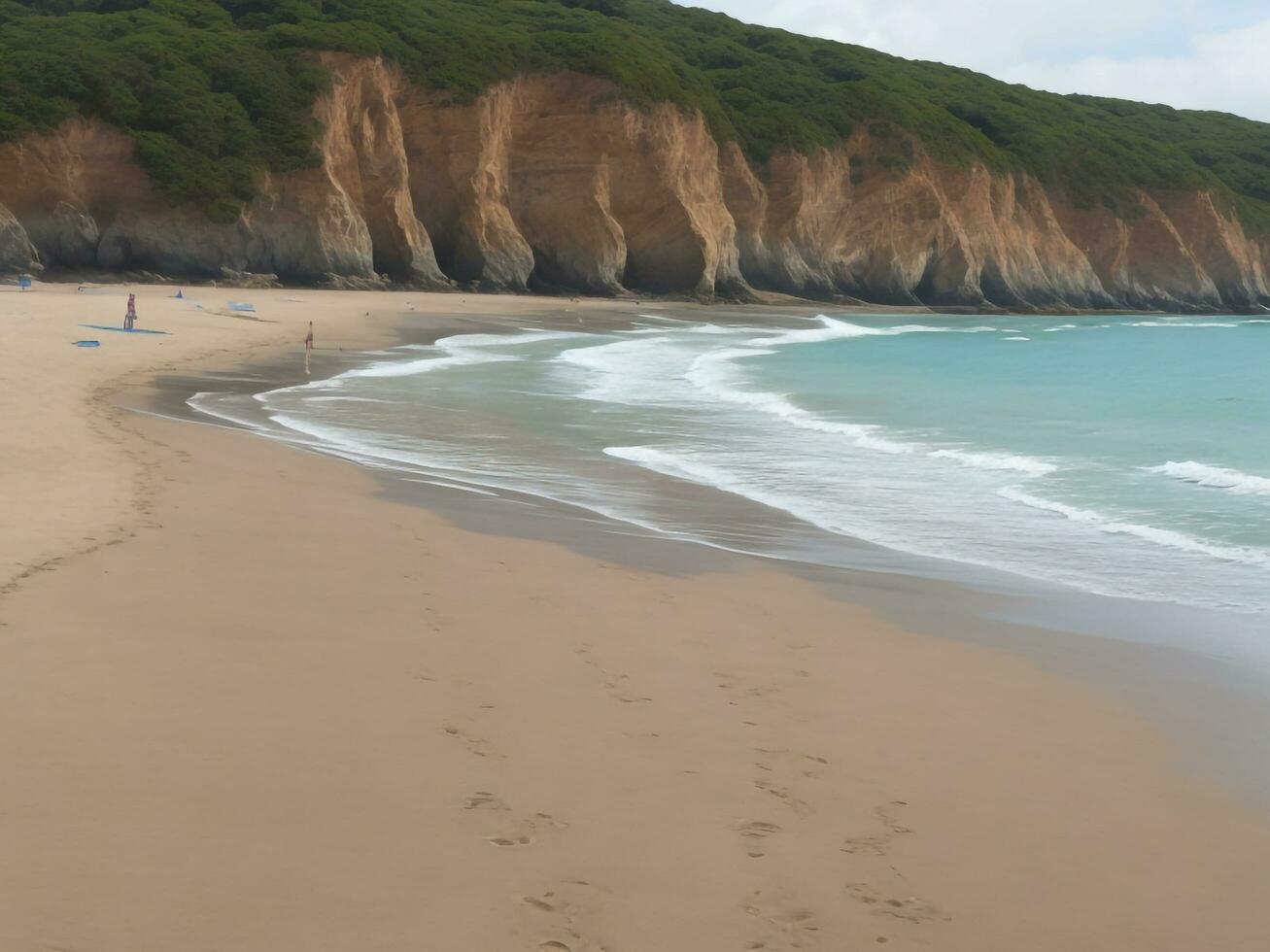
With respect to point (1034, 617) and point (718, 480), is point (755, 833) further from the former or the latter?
point (718, 480)

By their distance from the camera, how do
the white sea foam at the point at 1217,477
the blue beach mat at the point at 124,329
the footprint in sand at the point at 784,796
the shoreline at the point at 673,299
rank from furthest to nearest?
the shoreline at the point at 673,299 < the blue beach mat at the point at 124,329 < the white sea foam at the point at 1217,477 < the footprint in sand at the point at 784,796

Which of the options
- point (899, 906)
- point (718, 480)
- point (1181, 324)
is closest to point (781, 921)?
point (899, 906)

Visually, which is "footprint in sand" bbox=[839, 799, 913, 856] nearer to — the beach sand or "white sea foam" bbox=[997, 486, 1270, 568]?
the beach sand

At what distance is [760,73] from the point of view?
8088 centimetres

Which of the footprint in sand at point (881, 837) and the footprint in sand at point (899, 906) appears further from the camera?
the footprint in sand at point (881, 837)

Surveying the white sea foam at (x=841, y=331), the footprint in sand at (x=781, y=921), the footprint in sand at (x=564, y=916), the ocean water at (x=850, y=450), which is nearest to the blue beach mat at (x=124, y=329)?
the ocean water at (x=850, y=450)

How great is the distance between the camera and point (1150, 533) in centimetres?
1149

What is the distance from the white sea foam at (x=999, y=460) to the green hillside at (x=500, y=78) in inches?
1500

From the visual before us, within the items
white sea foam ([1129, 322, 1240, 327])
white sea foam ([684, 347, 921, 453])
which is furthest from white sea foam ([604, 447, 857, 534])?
white sea foam ([1129, 322, 1240, 327])

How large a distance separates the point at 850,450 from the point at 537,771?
12.5 m

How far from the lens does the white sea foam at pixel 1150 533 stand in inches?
414

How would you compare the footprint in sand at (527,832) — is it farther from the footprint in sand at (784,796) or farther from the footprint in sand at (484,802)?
the footprint in sand at (784,796)

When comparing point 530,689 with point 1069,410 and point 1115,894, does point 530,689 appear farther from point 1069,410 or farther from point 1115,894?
point 1069,410

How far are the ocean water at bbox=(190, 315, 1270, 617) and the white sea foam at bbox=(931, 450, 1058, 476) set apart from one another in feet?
0.24
